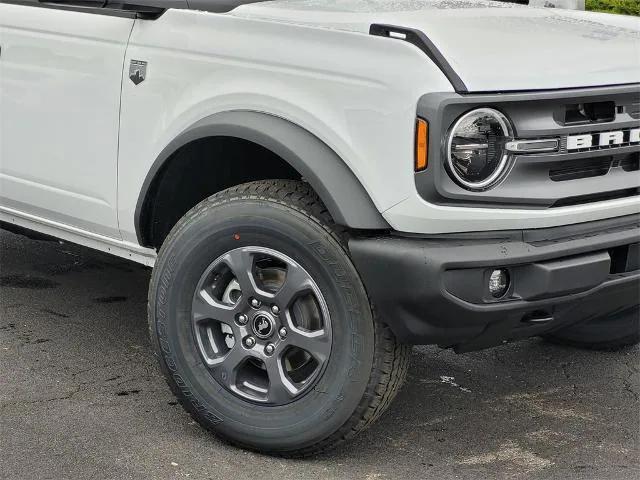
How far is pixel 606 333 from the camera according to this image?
183 inches

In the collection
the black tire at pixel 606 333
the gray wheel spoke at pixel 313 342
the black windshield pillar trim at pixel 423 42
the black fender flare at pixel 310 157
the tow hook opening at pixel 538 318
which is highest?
→ the black windshield pillar trim at pixel 423 42

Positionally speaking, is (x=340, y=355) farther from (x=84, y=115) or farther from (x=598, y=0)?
A: (x=598, y=0)

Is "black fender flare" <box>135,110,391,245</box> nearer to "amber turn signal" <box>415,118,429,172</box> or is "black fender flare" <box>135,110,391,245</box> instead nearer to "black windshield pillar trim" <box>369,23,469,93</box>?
"amber turn signal" <box>415,118,429,172</box>

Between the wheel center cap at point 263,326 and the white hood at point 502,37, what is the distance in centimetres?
94

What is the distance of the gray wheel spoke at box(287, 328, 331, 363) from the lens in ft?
11.0

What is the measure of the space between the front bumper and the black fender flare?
9cm

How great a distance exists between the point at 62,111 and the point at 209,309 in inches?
41.0

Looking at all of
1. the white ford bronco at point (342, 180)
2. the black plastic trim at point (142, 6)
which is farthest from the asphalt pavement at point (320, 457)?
the black plastic trim at point (142, 6)

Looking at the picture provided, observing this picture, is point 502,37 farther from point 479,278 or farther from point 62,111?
point 62,111

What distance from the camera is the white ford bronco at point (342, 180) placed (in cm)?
311

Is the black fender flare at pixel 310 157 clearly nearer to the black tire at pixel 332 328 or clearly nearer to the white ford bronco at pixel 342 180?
the white ford bronco at pixel 342 180

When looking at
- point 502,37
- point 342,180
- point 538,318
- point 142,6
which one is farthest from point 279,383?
point 142,6

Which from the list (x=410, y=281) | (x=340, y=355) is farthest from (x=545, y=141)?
(x=340, y=355)

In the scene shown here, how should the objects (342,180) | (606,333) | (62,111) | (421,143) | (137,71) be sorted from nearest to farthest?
(421,143)
(342,180)
(137,71)
(62,111)
(606,333)
